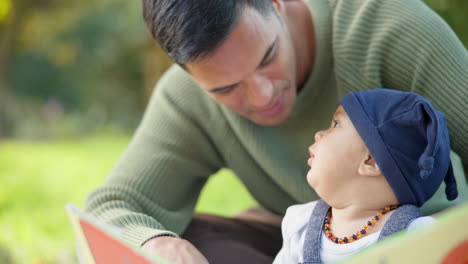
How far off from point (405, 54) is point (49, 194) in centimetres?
252

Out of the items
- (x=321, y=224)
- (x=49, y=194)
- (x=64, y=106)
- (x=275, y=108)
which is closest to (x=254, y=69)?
(x=275, y=108)

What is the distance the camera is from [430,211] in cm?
149

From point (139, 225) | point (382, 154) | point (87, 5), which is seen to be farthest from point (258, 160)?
point (87, 5)

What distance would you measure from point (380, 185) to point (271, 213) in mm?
907

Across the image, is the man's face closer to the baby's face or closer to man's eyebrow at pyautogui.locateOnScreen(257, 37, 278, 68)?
man's eyebrow at pyautogui.locateOnScreen(257, 37, 278, 68)

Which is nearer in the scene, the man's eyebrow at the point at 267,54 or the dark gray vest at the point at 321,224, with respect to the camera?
the dark gray vest at the point at 321,224

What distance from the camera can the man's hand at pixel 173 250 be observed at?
1353 mm

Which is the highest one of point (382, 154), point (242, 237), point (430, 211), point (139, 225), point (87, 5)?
point (382, 154)

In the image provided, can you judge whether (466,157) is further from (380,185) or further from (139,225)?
(139,225)

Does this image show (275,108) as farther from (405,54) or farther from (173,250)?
(173,250)

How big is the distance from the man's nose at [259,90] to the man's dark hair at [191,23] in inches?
5.8

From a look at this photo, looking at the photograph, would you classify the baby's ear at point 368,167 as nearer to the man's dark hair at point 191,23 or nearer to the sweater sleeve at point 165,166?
the man's dark hair at point 191,23

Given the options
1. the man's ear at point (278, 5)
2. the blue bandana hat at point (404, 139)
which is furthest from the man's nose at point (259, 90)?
the blue bandana hat at point (404, 139)

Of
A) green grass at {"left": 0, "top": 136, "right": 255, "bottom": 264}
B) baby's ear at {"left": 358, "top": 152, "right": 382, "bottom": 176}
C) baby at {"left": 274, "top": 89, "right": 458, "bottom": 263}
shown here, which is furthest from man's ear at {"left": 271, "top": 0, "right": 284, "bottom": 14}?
green grass at {"left": 0, "top": 136, "right": 255, "bottom": 264}
